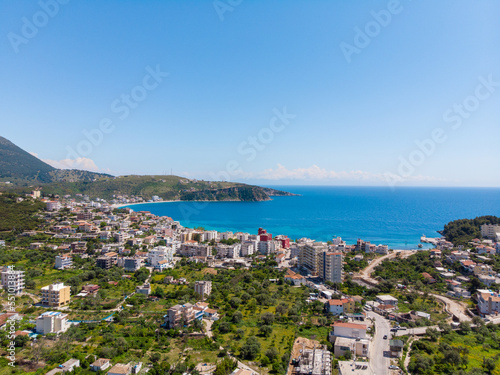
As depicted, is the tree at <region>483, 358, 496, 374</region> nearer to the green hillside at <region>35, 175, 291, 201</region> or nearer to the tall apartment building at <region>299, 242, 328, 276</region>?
the tall apartment building at <region>299, 242, 328, 276</region>

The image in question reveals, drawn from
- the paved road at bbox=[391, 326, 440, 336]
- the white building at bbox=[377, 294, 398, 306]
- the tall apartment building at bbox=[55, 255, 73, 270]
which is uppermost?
the tall apartment building at bbox=[55, 255, 73, 270]

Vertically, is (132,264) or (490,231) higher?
(490,231)

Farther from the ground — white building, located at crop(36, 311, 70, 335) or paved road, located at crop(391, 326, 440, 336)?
white building, located at crop(36, 311, 70, 335)

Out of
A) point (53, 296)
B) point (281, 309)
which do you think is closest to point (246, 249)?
point (281, 309)

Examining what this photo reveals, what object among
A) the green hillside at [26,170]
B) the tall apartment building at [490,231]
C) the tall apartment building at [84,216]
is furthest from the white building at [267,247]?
the green hillside at [26,170]

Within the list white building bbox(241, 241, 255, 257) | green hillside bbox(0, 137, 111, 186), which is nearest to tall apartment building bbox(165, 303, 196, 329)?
white building bbox(241, 241, 255, 257)

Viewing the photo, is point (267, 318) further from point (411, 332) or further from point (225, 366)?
point (411, 332)
